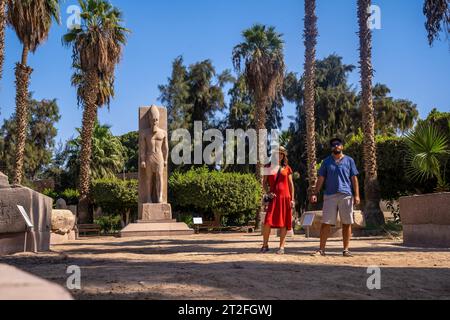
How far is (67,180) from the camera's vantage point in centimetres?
3669

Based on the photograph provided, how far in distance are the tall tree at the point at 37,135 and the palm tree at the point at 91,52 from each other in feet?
62.6

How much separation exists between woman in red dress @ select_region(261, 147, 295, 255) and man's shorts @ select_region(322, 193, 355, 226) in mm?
651

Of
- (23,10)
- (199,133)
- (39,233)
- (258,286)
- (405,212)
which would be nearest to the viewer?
(258,286)

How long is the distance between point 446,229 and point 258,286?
5.50 metres

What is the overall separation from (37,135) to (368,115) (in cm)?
3434

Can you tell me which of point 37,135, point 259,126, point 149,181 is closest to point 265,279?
point 149,181

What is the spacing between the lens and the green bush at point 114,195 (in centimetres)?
2673

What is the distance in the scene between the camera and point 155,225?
16.6 metres

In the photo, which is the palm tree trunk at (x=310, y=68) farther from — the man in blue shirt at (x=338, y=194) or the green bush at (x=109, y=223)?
the green bush at (x=109, y=223)

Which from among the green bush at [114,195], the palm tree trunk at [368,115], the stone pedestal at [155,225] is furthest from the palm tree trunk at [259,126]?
the palm tree trunk at [368,115]

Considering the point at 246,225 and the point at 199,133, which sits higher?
the point at 199,133

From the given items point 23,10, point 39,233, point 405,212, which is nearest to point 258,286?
point 39,233

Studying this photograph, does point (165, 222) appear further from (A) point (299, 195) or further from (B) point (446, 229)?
(A) point (299, 195)

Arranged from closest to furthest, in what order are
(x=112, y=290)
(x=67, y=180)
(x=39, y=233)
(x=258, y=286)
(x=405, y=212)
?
(x=112, y=290) < (x=258, y=286) < (x=39, y=233) < (x=405, y=212) < (x=67, y=180)
